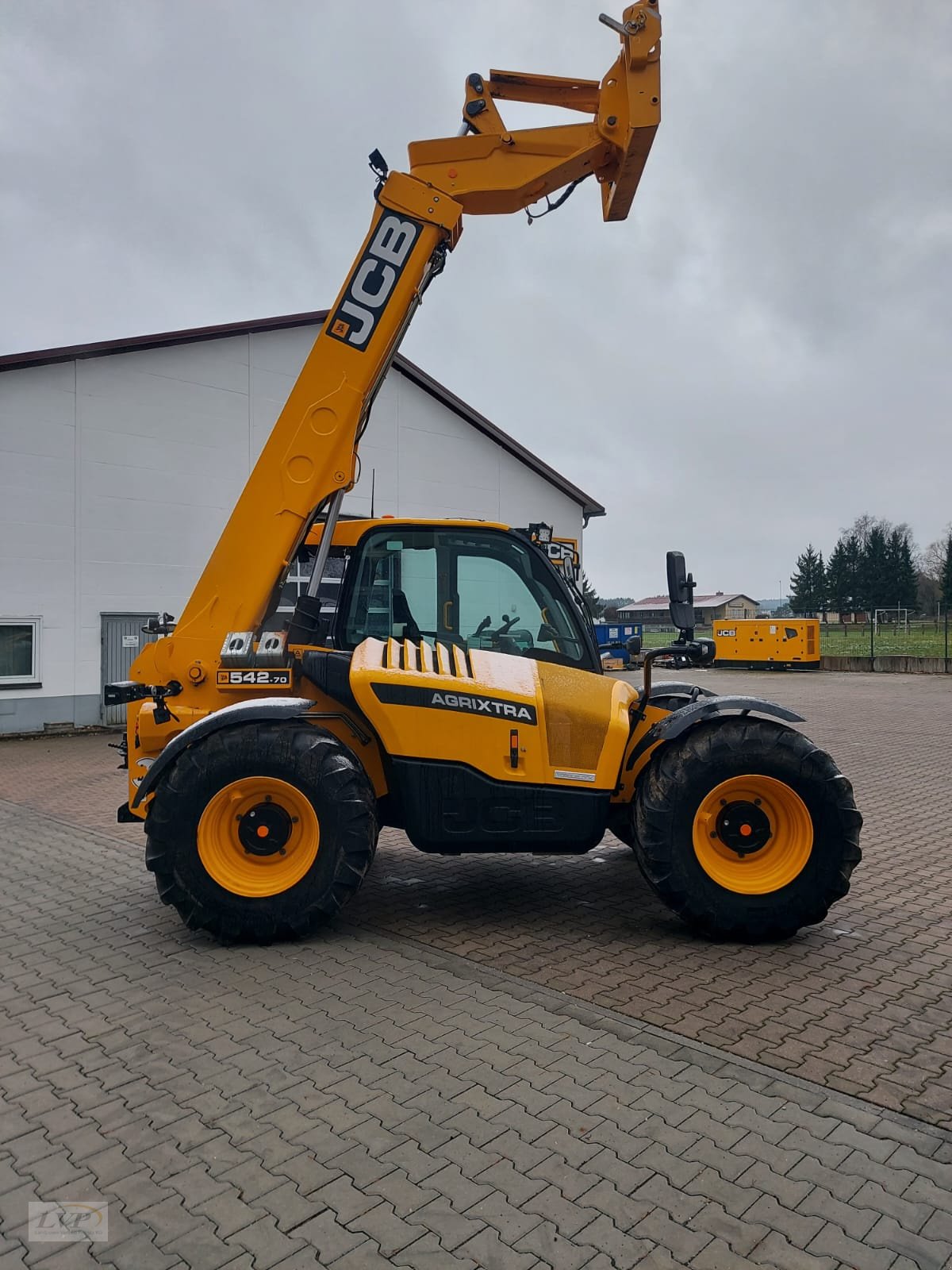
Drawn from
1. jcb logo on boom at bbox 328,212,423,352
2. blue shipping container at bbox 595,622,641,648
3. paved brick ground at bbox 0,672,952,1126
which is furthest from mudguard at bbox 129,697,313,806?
blue shipping container at bbox 595,622,641,648

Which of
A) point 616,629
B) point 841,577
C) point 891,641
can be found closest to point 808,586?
point 841,577

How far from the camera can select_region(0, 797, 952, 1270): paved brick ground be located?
2.71 m

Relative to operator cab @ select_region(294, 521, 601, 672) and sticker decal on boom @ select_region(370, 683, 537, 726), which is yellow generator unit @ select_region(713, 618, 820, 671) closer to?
operator cab @ select_region(294, 521, 601, 672)

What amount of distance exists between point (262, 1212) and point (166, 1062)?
1199 millimetres

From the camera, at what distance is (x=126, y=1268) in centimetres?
262

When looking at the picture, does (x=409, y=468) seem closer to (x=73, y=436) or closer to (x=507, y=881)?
(x=73, y=436)

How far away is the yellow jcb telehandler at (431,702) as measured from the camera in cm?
511

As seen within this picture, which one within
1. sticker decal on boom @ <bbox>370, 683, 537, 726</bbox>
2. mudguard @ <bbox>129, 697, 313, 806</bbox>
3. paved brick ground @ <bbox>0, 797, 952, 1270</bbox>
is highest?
sticker decal on boom @ <bbox>370, 683, 537, 726</bbox>

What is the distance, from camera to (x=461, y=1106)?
347 centimetres

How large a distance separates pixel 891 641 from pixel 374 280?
38970mm

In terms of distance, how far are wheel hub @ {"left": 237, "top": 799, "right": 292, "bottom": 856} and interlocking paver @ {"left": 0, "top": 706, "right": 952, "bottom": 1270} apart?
557 millimetres

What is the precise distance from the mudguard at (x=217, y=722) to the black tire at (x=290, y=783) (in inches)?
2.2

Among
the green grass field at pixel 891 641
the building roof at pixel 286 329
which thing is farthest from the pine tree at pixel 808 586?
the building roof at pixel 286 329

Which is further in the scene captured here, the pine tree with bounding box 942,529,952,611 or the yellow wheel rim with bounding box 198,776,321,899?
the pine tree with bounding box 942,529,952,611
